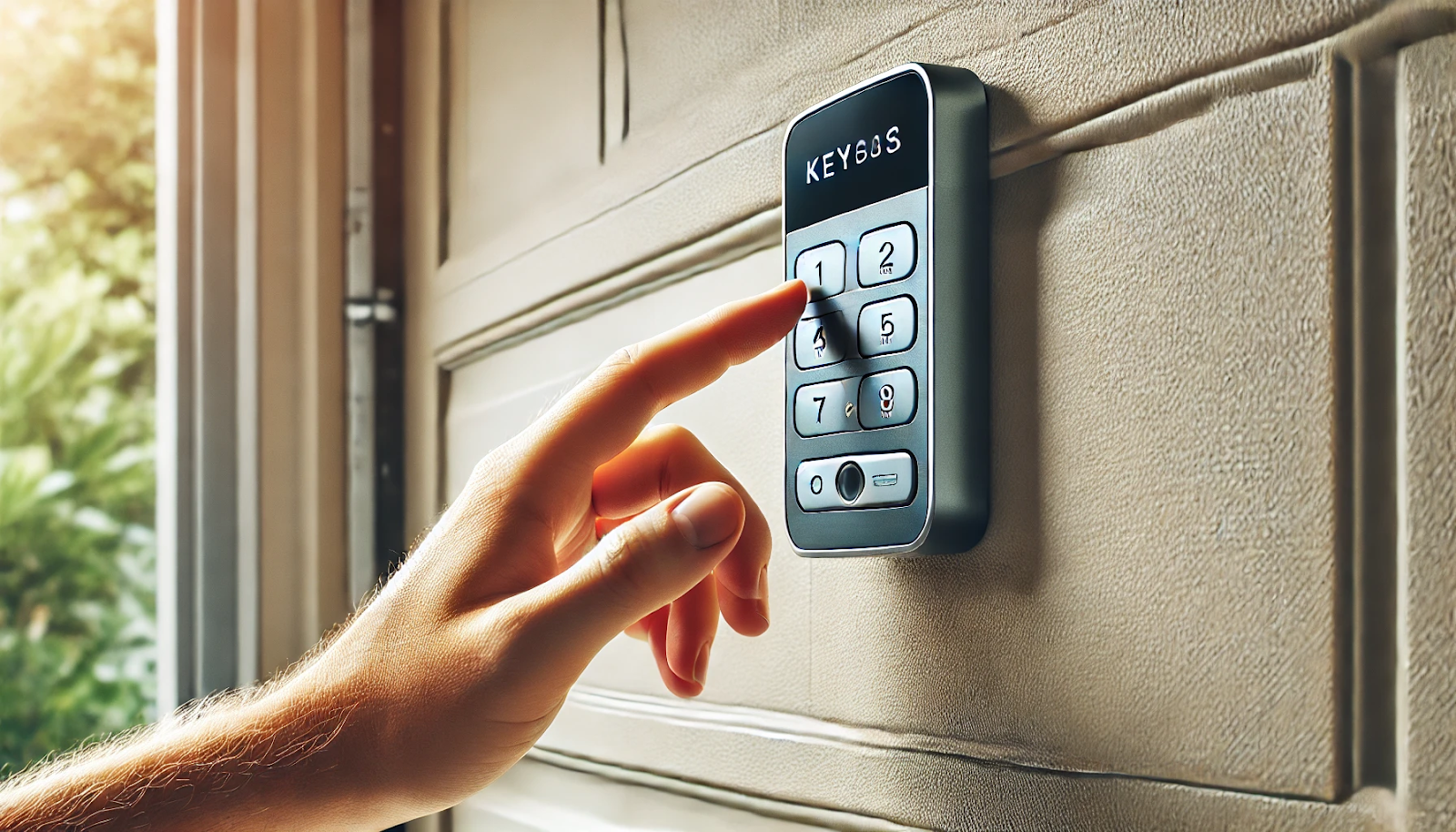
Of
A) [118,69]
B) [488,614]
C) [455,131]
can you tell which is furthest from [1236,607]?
[118,69]

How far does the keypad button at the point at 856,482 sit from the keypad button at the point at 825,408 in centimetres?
1

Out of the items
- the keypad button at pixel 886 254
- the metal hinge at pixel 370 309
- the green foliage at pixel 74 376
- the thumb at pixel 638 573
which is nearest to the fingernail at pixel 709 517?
the thumb at pixel 638 573

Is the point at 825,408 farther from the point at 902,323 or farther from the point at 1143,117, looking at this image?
the point at 1143,117

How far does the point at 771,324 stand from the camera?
1.42 ft

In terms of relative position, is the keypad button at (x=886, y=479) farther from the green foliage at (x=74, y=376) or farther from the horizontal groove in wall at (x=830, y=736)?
the green foliage at (x=74, y=376)

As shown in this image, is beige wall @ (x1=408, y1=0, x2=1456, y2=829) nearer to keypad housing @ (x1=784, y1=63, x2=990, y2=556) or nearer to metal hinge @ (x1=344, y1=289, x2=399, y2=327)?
keypad housing @ (x1=784, y1=63, x2=990, y2=556)

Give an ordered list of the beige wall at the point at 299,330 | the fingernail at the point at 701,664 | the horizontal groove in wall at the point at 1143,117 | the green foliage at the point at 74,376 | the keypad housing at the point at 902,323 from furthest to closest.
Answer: the green foliage at the point at 74,376 → the beige wall at the point at 299,330 → the fingernail at the point at 701,664 → the keypad housing at the point at 902,323 → the horizontal groove in wall at the point at 1143,117

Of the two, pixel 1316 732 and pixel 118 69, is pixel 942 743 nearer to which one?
pixel 1316 732

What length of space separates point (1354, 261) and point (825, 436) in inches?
7.9

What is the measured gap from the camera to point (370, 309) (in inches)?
36.9

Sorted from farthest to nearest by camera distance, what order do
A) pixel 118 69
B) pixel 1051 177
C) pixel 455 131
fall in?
1. pixel 118 69
2. pixel 455 131
3. pixel 1051 177

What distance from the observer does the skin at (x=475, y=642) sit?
396 mm

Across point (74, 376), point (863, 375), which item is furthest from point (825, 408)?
point (74, 376)

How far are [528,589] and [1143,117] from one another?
288mm
